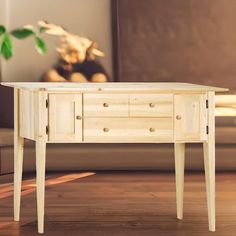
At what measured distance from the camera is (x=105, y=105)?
2.94 meters

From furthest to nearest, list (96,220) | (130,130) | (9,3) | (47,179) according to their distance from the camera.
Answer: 1. (9,3)
2. (47,179)
3. (96,220)
4. (130,130)

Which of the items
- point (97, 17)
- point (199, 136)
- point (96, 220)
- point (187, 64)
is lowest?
point (96, 220)

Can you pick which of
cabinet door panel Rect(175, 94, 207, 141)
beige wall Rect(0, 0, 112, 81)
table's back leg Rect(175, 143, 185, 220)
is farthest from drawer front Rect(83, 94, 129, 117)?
beige wall Rect(0, 0, 112, 81)

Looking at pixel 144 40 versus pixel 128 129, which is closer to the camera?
pixel 128 129

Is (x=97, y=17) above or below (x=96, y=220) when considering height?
above

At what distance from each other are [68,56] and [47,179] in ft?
3.75

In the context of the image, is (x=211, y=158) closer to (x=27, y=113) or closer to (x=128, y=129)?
(x=128, y=129)

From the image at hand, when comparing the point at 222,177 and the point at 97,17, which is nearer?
the point at 222,177

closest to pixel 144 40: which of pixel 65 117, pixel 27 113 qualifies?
pixel 27 113

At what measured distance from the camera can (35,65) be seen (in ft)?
17.4

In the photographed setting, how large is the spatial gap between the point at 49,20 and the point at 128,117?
8.47ft

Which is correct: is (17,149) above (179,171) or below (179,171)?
above

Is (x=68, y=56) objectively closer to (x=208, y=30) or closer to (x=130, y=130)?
(x=208, y=30)

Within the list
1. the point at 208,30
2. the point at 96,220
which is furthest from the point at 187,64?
the point at 96,220
